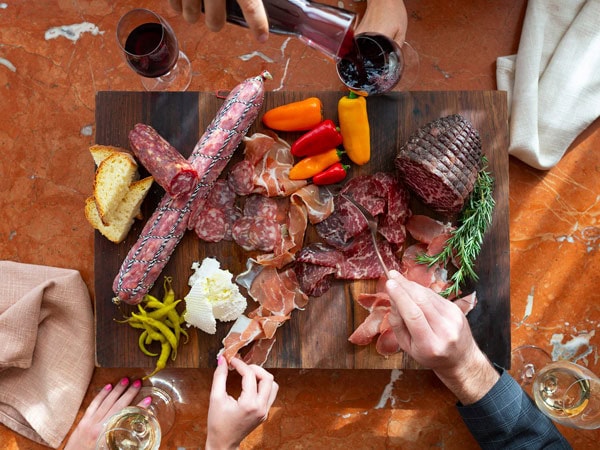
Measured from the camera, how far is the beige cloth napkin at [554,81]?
2.26 metres

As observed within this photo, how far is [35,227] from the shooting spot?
2439 millimetres

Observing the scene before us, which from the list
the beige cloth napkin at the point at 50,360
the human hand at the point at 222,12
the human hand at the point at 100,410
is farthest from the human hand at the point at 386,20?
the human hand at the point at 100,410

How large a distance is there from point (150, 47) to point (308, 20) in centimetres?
58

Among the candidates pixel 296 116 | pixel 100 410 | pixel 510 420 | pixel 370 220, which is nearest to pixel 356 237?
pixel 370 220

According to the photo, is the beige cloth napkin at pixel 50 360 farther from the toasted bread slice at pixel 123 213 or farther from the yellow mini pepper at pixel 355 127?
the yellow mini pepper at pixel 355 127

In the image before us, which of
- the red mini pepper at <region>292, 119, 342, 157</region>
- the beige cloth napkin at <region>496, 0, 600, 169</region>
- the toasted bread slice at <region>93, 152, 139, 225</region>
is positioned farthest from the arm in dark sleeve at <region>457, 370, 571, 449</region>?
the toasted bread slice at <region>93, 152, 139, 225</region>

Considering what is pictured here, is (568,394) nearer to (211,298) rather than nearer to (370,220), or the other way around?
(370,220)

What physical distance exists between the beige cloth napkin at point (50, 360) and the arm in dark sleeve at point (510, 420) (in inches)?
56.0

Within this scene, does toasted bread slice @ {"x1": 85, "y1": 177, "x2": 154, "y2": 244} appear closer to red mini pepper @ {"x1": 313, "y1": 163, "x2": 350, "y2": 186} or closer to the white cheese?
the white cheese

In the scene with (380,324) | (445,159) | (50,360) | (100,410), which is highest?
(445,159)

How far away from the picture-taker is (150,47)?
2.01m

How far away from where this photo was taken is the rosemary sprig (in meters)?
2.09

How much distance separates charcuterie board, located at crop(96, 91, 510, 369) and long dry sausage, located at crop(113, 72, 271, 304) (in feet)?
0.33

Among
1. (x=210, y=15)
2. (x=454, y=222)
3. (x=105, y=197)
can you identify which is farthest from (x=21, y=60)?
(x=454, y=222)
